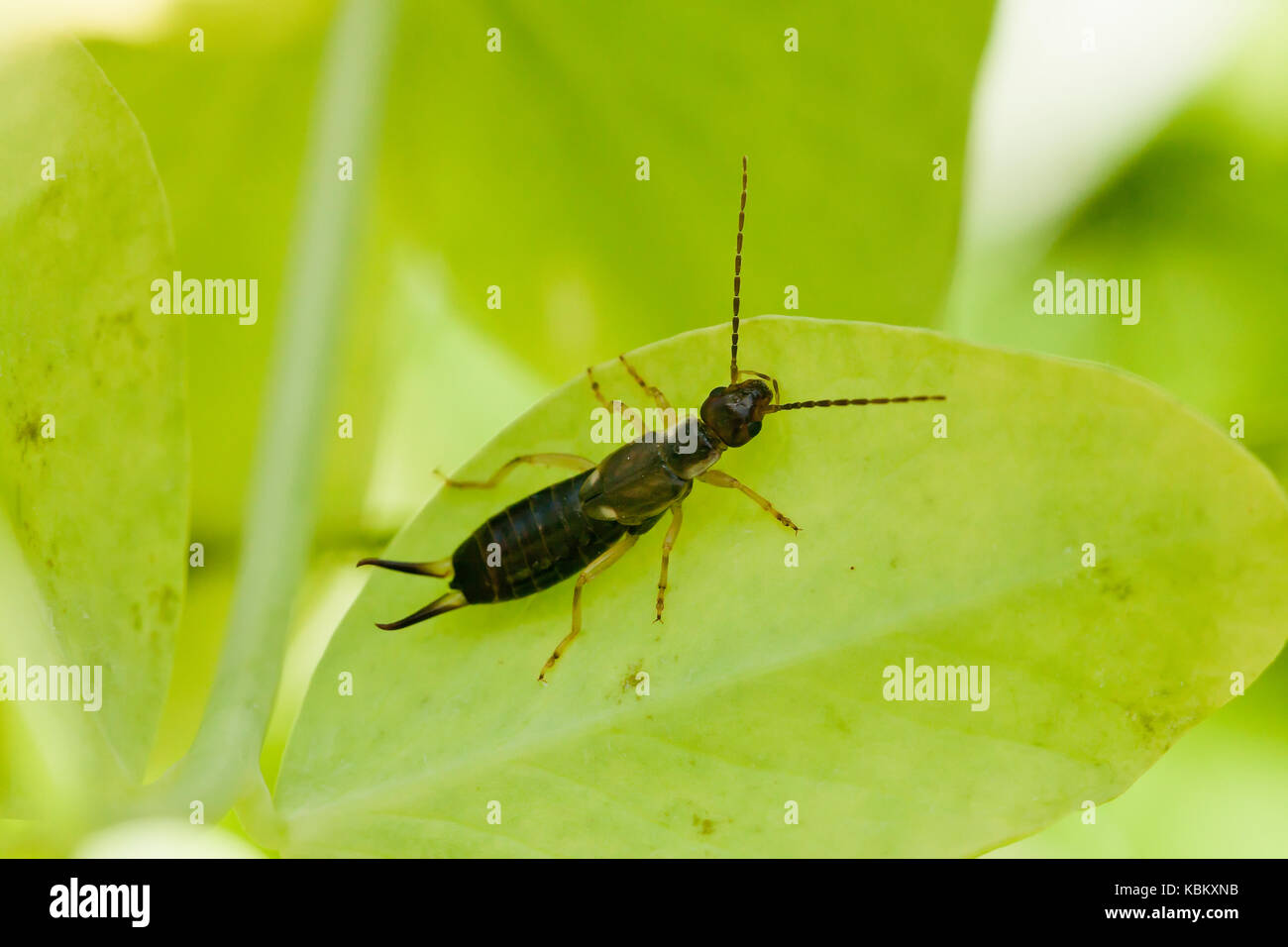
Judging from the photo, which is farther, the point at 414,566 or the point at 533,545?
the point at 533,545

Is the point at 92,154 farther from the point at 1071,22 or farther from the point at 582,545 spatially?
the point at 1071,22

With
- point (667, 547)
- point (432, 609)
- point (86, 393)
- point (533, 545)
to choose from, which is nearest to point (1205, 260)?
point (667, 547)

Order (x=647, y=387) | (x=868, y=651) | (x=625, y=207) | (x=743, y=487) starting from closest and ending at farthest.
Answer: (x=868, y=651)
(x=647, y=387)
(x=743, y=487)
(x=625, y=207)

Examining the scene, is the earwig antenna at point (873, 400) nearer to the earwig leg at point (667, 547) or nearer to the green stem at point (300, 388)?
the earwig leg at point (667, 547)

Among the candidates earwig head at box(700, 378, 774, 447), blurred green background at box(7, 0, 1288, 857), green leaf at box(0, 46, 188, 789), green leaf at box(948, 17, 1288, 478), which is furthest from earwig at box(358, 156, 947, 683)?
green leaf at box(948, 17, 1288, 478)

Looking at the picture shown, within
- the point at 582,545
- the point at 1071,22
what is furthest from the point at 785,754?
the point at 1071,22

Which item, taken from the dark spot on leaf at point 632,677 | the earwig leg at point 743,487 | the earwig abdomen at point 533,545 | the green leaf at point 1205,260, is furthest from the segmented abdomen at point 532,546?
the green leaf at point 1205,260

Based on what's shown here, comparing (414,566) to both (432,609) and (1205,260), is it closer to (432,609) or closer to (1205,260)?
(432,609)

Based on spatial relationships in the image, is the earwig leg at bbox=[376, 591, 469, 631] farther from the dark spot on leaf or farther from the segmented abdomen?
the dark spot on leaf
